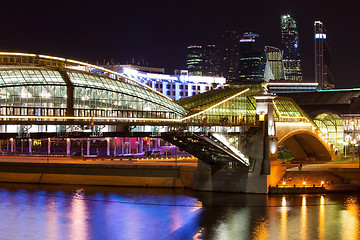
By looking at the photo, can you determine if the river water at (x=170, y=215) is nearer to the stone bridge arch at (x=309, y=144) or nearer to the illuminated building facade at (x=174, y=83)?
the stone bridge arch at (x=309, y=144)

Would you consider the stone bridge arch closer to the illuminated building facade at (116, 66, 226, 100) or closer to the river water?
the river water

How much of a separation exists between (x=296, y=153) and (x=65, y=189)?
34189 millimetres

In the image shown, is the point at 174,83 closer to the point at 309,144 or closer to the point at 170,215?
the point at 309,144

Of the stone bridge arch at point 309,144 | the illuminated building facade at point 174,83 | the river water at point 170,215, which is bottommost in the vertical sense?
the river water at point 170,215

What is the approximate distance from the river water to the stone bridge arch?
1629 cm

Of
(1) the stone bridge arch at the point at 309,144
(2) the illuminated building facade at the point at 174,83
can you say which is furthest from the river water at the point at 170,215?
(2) the illuminated building facade at the point at 174,83

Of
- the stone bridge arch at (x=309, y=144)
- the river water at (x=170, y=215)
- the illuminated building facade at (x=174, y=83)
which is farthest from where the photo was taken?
the illuminated building facade at (x=174, y=83)

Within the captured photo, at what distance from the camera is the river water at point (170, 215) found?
43344mm

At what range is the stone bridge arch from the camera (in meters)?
75.5

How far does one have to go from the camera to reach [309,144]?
265ft

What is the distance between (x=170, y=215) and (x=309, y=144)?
119ft

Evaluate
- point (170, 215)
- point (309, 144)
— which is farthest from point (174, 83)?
point (170, 215)

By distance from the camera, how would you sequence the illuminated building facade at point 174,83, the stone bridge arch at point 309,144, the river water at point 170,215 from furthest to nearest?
the illuminated building facade at point 174,83 < the stone bridge arch at point 309,144 < the river water at point 170,215

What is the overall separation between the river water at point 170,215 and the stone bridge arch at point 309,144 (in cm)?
1629
